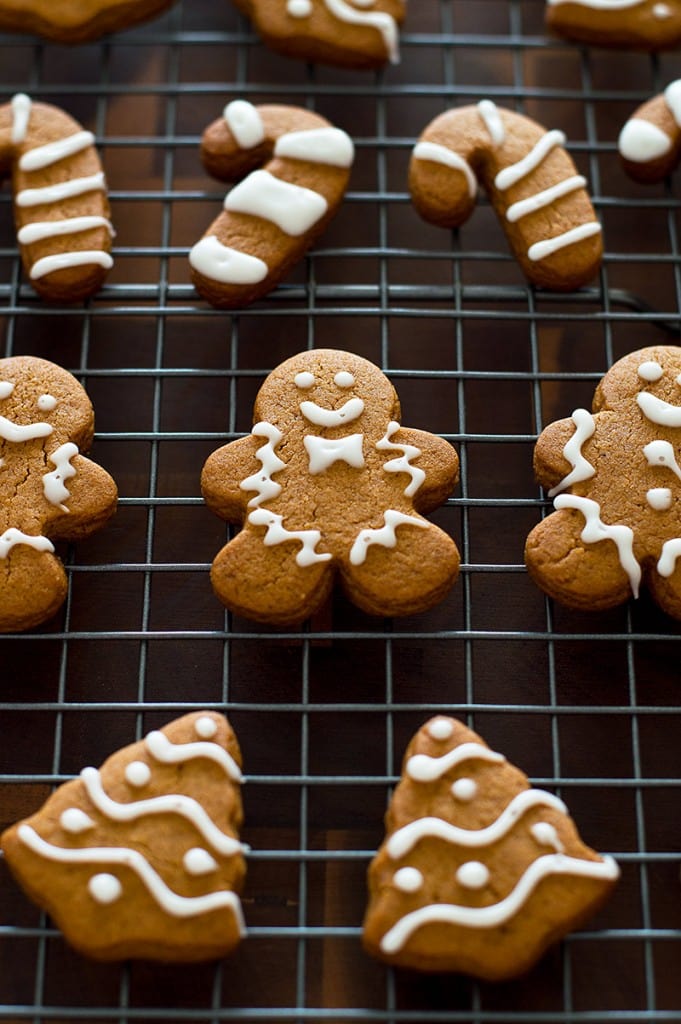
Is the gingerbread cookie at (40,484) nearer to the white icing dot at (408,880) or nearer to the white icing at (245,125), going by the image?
the white icing at (245,125)

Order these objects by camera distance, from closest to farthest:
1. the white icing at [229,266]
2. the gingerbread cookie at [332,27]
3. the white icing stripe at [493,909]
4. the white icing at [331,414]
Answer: the white icing stripe at [493,909], the white icing at [331,414], the white icing at [229,266], the gingerbread cookie at [332,27]

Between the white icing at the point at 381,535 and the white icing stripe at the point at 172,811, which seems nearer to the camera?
the white icing stripe at the point at 172,811

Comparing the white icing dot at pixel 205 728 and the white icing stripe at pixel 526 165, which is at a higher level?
the white icing stripe at pixel 526 165

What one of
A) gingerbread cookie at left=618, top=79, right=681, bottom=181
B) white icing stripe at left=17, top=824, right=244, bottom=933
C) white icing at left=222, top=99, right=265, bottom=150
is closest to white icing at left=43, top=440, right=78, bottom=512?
white icing stripe at left=17, top=824, right=244, bottom=933

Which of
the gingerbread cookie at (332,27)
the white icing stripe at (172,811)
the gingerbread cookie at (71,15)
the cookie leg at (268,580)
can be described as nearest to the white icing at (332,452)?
the cookie leg at (268,580)

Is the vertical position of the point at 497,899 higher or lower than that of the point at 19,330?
lower

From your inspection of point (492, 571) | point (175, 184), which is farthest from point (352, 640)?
point (175, 184)

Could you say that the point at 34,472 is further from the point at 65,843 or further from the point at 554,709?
the point at 554,709

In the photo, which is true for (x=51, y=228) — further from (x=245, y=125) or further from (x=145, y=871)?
(x=145, y=871)
